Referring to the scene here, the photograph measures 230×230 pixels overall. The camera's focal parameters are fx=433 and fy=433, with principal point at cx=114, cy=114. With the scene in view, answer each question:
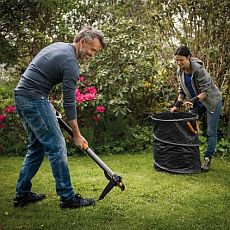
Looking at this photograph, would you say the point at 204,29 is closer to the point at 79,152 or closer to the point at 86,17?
the point at 86,17

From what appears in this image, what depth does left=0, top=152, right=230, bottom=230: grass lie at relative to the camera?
3244 millimetres

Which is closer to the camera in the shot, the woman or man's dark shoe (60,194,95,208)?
man's dark shoe (60,194,95,208)

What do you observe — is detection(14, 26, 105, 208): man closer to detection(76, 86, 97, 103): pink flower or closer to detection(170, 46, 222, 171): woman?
detection(170, 46, 222, 171): woman

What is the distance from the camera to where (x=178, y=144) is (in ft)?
15.0

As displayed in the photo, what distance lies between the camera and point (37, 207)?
358cm

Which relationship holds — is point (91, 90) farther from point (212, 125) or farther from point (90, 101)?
point (212, 125)

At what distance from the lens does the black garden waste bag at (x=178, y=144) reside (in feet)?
15.0

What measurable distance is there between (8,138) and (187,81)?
2482 millimetres

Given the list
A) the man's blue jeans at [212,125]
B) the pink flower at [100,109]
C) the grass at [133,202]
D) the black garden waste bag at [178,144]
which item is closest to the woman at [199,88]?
the man's blue jeans at [212,125]

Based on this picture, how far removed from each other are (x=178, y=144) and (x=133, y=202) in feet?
3.56

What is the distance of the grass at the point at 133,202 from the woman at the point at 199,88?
492 mm

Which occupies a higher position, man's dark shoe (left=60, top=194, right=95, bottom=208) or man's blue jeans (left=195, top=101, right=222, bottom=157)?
man's blue jeans (left=195, top=101, right=222, bottom=157)

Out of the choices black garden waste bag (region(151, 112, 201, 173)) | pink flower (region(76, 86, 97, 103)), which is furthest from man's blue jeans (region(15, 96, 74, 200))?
pink flower (region(76, 86, 97, 103))

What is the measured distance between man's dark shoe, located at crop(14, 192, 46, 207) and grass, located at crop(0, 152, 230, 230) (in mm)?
54
